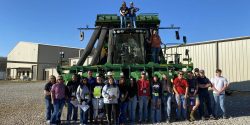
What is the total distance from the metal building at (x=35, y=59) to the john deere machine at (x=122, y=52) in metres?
34.2

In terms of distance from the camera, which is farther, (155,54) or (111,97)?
(155,54)

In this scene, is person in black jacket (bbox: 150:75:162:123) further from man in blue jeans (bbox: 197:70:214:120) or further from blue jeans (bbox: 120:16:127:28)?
blue jeans (bbox: 120:16:127:28)

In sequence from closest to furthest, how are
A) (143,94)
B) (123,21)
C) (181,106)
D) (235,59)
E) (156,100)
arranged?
1. (143,94)
2. (156,100)
3. (181,106)
4. (123,21)
5. (235,59)

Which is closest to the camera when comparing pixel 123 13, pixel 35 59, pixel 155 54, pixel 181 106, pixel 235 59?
pixel 181 106

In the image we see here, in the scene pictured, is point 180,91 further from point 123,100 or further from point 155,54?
point 155,54

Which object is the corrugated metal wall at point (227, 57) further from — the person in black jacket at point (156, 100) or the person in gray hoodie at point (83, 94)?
the person in gray hoodie at point (83, 94)

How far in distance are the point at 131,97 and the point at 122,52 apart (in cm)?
318

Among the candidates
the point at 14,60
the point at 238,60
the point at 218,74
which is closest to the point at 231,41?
the point at 238,60

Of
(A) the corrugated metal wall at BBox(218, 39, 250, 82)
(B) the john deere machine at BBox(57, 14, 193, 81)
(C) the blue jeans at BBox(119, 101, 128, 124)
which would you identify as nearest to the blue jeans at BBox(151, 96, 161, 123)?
(C) the blue jeans at BBox(119, 101, 128, 124)

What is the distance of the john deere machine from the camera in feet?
35.5

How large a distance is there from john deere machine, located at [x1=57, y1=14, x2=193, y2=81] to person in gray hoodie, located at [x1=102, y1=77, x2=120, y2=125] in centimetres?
123

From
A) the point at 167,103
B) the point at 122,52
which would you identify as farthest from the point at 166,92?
the point at 122,52

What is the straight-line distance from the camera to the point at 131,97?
9.39 metres

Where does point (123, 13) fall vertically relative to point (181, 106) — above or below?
above
